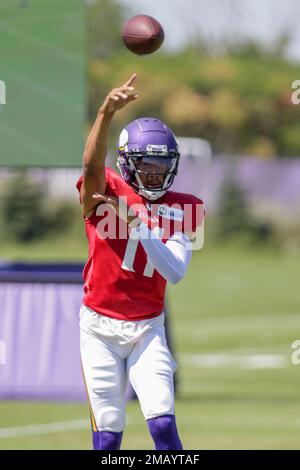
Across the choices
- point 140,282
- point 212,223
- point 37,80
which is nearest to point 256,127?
point 212,223

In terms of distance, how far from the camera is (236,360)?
14.3 meters

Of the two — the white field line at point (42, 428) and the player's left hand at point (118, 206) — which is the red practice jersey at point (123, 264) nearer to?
the player's left hand at point (118, 206)

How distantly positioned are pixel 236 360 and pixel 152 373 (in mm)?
8112

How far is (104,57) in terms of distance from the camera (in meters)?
44.1

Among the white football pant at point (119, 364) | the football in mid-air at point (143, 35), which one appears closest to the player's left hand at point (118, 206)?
the white football pant at point (119, 364)

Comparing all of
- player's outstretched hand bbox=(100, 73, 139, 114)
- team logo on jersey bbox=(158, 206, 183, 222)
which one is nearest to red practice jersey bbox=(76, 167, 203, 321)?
team logo on jersey bbox=(158, 206, 183, 222)

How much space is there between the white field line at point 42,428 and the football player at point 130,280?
10.1ft

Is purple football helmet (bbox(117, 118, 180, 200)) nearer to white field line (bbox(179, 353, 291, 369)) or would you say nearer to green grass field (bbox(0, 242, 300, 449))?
green grass field (bbox(0, 242, 300, 449))

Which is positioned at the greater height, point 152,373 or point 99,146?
point 99,146

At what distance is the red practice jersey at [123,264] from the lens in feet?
21.2

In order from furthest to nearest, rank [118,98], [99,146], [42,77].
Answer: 1. [42,77]
2. [99,146]
3. [118,98]

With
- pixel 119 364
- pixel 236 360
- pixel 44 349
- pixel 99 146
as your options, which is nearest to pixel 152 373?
pixel 119 364

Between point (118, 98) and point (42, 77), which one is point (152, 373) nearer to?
point (118, 98)
